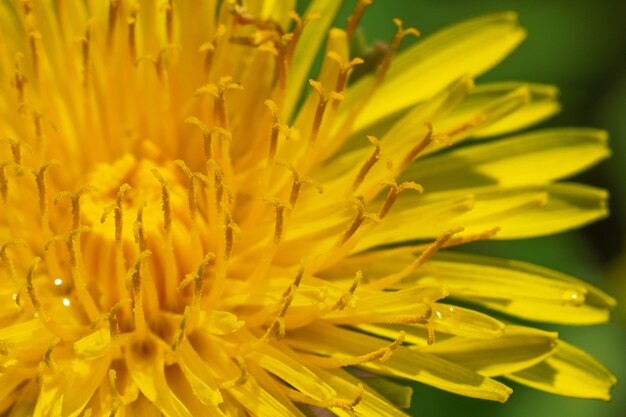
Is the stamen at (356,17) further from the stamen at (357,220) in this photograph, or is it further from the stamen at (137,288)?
the stamen at (137,288)

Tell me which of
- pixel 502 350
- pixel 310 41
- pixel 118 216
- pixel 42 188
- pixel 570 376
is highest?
pixel 310 41

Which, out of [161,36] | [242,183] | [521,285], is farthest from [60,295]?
[521,285]

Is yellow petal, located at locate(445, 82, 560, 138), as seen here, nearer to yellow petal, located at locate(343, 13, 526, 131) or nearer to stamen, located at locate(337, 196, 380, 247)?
yellow petal, located at locate(343, 13, 526, 131)

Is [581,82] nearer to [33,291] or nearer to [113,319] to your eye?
[113,319]

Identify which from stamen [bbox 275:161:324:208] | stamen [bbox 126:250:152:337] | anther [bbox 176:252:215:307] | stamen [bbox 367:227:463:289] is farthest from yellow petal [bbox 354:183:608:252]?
stamen [bbox 126:250:152:337]

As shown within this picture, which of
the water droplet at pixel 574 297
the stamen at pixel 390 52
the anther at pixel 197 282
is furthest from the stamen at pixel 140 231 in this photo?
the water droplet at pixel 574 297

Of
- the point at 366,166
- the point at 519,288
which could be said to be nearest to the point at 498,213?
the point at 519,288
